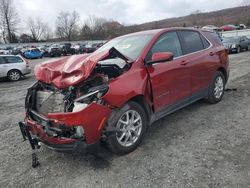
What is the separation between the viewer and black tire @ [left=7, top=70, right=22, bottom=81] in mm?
12555

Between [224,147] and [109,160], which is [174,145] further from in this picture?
[109,160]

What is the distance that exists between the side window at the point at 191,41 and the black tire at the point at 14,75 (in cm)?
1076

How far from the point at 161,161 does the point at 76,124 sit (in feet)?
4.26

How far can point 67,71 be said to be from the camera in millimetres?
3260

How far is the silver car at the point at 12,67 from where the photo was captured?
40.6 ft

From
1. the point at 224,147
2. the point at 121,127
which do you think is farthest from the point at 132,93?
the point at 224,147

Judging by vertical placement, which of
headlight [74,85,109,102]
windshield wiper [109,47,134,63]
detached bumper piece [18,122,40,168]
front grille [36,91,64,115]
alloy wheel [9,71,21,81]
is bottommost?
detached bumper piece [18,122,40,168]

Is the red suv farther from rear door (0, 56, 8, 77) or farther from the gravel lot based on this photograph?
rear door (0, 56, 8, 77)

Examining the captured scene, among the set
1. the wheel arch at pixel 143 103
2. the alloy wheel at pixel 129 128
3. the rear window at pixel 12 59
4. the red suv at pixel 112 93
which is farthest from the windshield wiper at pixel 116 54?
the rear window at pixel 12 59

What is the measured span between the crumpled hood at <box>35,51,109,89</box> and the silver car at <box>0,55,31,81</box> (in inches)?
393

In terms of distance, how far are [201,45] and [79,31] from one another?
87.8 metres

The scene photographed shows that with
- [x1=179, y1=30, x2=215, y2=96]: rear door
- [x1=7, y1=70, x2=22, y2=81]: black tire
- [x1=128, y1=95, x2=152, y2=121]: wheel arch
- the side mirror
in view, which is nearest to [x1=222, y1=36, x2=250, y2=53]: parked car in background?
[x1=7, y1=70, x2=22, y2=81]: black tire

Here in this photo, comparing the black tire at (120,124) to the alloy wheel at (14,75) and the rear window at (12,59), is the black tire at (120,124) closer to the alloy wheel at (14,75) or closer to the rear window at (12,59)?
the alloy wheel at (14,75)

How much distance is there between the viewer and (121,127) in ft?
11.1
